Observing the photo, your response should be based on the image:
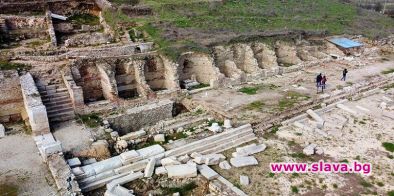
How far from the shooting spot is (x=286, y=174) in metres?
12.3

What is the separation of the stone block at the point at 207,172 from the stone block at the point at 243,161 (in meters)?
0.87

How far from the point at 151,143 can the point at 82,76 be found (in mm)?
4960

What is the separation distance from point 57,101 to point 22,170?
3981 millimetres

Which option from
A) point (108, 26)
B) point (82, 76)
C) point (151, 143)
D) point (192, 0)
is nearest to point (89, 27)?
point (108, 26)

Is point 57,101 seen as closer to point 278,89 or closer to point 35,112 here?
point 35,112

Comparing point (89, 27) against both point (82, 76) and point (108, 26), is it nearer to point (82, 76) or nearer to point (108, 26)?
point (108, 26)

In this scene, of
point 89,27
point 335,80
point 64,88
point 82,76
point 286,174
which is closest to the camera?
point 286,174

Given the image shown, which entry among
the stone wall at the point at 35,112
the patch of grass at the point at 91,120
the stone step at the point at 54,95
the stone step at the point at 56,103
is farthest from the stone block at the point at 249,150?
the stone step at the point at 54,95

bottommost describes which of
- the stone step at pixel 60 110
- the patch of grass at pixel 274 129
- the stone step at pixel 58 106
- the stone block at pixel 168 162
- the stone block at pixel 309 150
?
the stone block at pixel 309 150

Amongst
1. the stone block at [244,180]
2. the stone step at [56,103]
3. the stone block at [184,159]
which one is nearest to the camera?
the stone block at [244,180]

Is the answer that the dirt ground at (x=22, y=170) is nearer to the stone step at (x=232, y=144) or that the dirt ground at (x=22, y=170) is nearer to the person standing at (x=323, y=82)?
the stone step at (x=232, y=144)

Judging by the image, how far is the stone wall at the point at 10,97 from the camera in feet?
48.3

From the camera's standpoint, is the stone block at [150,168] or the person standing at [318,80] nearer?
the stone block at [150,168]

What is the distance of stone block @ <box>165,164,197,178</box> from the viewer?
38.8ft
